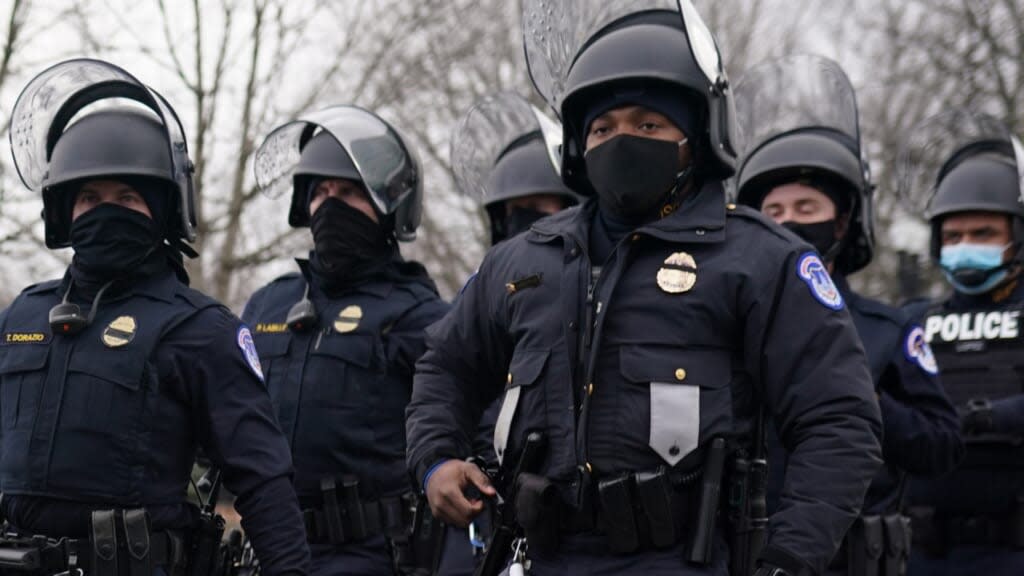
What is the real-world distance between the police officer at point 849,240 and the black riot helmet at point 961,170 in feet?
2.65

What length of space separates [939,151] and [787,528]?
4.60 meters

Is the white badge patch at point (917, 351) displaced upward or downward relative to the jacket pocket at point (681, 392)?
upward

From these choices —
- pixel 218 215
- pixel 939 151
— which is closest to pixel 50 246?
pixel 939 151

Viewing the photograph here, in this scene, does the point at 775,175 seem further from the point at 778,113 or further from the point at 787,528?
the point at 787,528

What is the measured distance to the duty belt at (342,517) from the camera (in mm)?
5773

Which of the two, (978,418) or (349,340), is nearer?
(349,340)

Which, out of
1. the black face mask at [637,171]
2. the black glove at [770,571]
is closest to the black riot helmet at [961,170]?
the black face mask at [637,171]

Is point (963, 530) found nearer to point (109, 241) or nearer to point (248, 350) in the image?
point (248, 350)

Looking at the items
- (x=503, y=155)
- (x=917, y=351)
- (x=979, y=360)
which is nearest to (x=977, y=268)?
(x=979, y=360)

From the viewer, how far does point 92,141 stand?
4789 millimetres

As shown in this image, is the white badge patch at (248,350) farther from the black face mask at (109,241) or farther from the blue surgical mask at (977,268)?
the blue surgical mask at (977,268)

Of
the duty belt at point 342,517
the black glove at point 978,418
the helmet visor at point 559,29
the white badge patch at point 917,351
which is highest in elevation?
the helmet visor at point 559,29

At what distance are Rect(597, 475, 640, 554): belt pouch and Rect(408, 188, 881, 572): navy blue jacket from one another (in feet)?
0.20

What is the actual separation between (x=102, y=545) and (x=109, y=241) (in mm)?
984
